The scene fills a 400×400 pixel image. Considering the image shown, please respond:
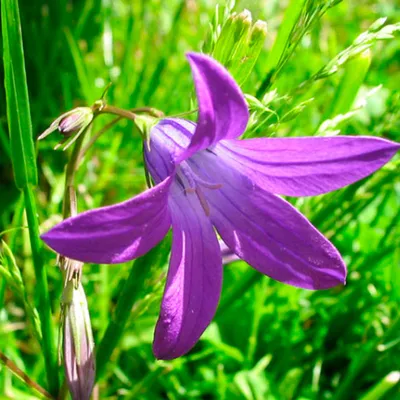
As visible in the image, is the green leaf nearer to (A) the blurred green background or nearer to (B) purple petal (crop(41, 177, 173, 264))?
(A) the blurred green background

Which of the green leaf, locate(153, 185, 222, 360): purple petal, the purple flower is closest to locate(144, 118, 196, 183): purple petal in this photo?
the purple flower

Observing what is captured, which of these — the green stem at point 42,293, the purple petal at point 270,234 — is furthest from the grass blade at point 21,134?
the purple petal at point 270,234

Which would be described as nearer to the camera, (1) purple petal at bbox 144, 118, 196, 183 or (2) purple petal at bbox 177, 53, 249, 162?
(2) purple petal at bbox 177, 53, 249, 162

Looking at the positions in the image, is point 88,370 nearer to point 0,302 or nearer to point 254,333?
point 0,302

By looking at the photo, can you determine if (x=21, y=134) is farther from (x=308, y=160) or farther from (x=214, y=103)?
(x=308, y=160)

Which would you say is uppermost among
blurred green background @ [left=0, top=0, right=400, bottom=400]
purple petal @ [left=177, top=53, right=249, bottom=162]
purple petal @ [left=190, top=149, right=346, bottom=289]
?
purple petal @ [left=177, top=53, right=249, bottom=162]

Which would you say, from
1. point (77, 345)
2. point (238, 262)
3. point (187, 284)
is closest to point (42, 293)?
point (77, 345)

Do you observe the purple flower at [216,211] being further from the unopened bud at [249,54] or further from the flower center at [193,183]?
the unopened bud at [249,54]

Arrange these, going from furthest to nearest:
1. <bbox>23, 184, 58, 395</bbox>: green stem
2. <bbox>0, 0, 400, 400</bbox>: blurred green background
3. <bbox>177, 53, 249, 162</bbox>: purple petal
A: 1. <bbox>0, 0, 400, 400</bbox>: blurred green background
2. <bbox>23, 184, 58, 395</bbox>: green stem
3. <bbox>177, 53, 249, 162</bbox>: purple petal
